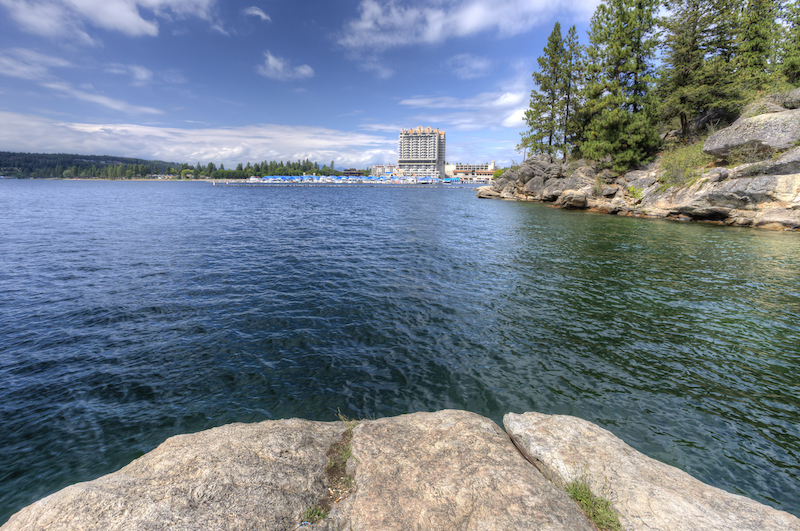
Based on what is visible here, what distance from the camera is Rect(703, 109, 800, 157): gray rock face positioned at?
95.0ft

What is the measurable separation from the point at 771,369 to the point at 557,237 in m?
19.8

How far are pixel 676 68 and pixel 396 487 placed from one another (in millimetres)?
62211

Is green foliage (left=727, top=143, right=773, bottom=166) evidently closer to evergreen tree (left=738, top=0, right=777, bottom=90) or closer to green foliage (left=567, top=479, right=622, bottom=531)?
evergreen tree (left=738, top=0, right=777, bottom=90)

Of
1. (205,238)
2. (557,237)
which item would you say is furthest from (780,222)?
(205,238)

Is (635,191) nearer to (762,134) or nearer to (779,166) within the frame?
(762,134)

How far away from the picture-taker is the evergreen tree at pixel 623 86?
45.9 meters

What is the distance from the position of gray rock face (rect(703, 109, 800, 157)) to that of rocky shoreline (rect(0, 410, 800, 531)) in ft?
136

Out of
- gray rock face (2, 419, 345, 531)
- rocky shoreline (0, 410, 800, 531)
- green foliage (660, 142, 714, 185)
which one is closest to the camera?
gray rock face (2, 419, 345, 531)

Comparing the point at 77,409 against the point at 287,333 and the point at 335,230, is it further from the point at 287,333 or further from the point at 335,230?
the point at 335,230

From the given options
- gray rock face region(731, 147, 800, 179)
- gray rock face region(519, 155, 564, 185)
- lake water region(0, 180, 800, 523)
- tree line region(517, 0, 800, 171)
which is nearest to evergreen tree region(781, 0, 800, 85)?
tree line region(517, 0, 800, 171)

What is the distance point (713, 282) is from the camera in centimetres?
1535

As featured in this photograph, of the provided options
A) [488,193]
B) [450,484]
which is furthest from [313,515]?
[488,193]

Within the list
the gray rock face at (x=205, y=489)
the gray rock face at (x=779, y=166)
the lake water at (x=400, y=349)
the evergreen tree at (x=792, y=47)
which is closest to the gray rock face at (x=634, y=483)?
the lake water at (x=400, y=349)

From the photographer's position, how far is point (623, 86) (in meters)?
48.7
